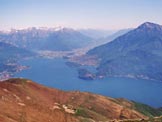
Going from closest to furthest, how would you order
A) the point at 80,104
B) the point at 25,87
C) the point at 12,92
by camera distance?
the point at 12,92 < the point at 25,87 < the point at 80,104

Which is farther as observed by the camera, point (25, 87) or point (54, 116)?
point (25, 87)

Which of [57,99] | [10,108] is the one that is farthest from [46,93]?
[10,108]

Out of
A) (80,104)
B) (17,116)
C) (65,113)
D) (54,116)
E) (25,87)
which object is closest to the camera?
(17,116)

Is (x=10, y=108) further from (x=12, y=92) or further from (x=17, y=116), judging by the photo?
(x=12, y=92)

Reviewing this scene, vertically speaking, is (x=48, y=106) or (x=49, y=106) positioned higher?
(x=48, y=106)

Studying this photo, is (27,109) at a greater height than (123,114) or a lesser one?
greater

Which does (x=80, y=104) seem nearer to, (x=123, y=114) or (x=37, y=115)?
(x=123, y=114)

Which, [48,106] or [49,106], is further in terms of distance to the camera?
[49,106]
